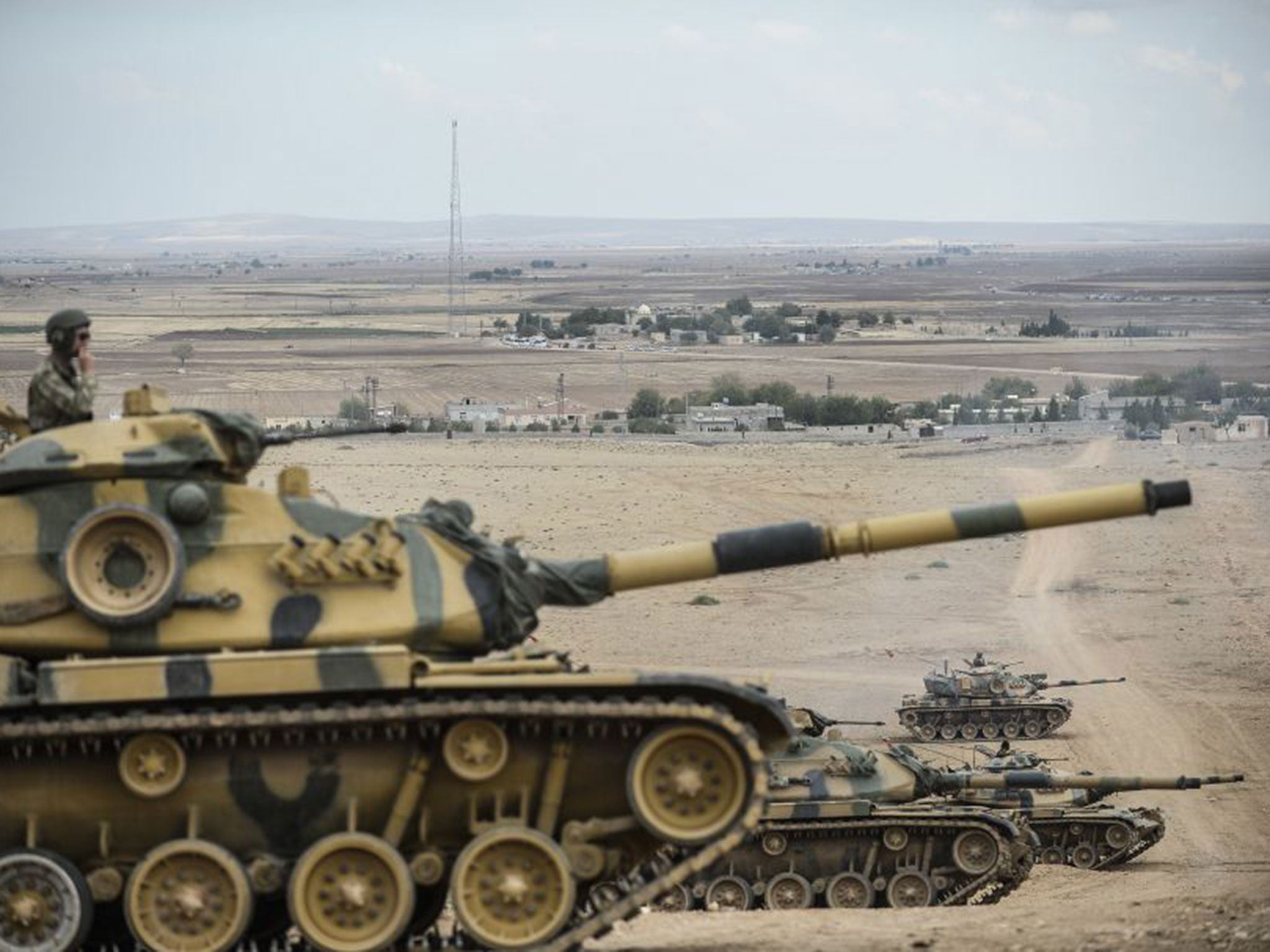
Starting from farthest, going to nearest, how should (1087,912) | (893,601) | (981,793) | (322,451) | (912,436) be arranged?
(912,436)
(322,451)
(893,601)
(981,793)
(1087,912)

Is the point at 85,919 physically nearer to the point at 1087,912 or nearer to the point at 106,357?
the point at 1087,912

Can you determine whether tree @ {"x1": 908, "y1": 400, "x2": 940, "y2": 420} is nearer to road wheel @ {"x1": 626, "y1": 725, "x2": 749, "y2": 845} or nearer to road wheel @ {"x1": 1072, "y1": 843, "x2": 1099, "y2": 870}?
road wheel @ {"x1": 1072, "y1": 843, "x2": 1099, "y2": 870}

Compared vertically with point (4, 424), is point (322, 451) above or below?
below

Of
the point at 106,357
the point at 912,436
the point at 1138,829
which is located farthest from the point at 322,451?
the point at 1138,829

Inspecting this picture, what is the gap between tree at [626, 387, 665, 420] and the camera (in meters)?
97.3

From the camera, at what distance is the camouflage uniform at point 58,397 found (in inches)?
680

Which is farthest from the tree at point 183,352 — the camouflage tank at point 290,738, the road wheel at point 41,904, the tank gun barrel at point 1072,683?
the road wheel at point 41,904

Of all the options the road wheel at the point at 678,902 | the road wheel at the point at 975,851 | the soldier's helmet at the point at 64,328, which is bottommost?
the road wheel at the point at 678,902

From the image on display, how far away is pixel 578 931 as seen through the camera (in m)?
16.0

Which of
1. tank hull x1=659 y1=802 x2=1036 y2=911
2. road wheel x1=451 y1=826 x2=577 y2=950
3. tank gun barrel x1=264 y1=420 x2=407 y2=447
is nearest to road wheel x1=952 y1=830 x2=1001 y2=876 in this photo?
tank hull x1=659 y1=802 x2=1036 y2=911

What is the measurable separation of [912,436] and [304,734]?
245 ft

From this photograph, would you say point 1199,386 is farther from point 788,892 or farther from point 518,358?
point 788,892

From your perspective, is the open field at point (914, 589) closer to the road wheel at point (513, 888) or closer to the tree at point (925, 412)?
the road wheel at point (513, 888)

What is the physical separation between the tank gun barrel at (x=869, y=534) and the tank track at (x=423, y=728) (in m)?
1.59
